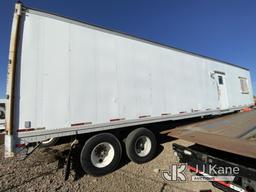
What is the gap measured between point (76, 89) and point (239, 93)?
982cm

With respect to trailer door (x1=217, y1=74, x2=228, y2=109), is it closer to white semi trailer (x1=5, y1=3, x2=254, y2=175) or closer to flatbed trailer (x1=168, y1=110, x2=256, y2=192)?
white semi trailer (x1=5, y1=3, x2=254, y2=175)

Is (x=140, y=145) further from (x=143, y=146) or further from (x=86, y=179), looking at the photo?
(x=86, y=179)

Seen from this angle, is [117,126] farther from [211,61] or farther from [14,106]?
[211,61]

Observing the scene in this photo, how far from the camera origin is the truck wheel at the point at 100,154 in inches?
150

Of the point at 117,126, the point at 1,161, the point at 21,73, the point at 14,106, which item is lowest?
the point at 1,161

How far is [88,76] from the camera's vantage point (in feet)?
13.2

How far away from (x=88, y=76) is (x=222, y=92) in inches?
283

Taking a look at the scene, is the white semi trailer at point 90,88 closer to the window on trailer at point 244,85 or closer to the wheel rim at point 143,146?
the wheel rim at point 143,146

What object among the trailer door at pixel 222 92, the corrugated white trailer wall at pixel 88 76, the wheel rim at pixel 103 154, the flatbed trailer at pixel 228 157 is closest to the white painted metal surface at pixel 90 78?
the corrugated white trailer wall at pixel 88 76

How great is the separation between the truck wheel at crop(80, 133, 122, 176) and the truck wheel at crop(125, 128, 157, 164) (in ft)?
1.21

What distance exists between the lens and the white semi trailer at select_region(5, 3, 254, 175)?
3270 millimetres

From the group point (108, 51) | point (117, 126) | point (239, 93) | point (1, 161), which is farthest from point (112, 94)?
point (239, 93)

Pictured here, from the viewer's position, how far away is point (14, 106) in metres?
3.13

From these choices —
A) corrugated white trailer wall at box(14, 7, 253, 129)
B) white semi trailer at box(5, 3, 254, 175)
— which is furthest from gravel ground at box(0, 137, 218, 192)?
corrugated white trailer wall at box(14, 7, 253, 129)
